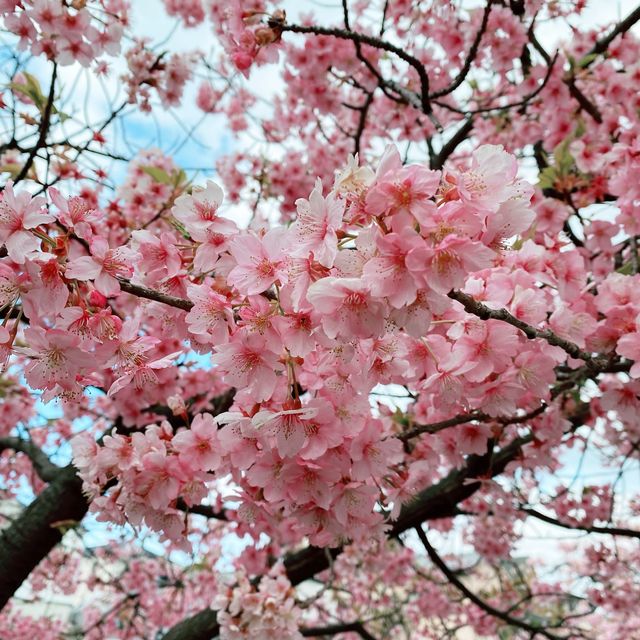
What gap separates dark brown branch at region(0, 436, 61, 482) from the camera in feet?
11.1

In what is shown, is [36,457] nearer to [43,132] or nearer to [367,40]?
[43,132]

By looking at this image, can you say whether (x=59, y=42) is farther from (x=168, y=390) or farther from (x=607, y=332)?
(x=607, y=332)

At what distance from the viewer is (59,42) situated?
2.35m

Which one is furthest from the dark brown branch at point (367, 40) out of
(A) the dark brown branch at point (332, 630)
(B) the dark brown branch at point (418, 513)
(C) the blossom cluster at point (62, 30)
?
(A) the dark brown branch at point (332, 630)

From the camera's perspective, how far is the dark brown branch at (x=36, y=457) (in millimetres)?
3377

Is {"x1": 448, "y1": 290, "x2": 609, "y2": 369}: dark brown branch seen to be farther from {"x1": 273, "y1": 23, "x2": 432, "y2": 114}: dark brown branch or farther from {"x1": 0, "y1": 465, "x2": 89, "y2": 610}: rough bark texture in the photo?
{"x1": 0, "y1": 465, "x2": 89, "y2": 610}: rough bark texture

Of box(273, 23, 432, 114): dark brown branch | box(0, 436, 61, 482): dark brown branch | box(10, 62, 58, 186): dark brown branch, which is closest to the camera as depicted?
box(273, 23, 432, 114): dark brown branch

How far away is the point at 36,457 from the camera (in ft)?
11.8

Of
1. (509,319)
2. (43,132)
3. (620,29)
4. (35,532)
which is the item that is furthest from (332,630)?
(620,29)

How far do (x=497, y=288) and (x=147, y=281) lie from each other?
0.90 meters

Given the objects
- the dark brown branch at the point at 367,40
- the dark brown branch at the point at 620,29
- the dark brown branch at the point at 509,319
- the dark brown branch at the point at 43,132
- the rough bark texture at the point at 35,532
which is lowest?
the rough bark texture at the point at 35,532

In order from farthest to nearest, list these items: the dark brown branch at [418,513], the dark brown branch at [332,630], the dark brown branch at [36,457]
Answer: the dark brown branch at [332,630] < the dark brown branch at [36,457] < the dark brown branch at [418,513]

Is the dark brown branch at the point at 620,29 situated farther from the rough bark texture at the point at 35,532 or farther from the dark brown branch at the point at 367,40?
the rough bark texture at the point at 35,532

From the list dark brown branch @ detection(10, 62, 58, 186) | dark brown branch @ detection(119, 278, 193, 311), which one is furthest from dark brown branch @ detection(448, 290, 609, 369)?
dark brown branch @ detection(10, 62, 58, 186)
